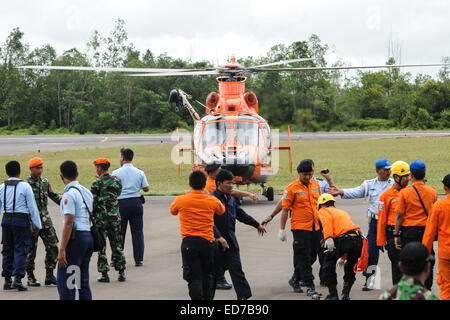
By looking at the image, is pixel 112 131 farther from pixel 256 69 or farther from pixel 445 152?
pixel 256 69

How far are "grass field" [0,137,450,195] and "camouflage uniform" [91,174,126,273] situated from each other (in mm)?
12444

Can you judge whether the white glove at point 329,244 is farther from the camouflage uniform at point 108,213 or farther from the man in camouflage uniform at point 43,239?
the man in camouflage uniform at point 43,239

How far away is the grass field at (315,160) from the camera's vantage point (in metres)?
25.8

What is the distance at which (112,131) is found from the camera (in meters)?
74.9

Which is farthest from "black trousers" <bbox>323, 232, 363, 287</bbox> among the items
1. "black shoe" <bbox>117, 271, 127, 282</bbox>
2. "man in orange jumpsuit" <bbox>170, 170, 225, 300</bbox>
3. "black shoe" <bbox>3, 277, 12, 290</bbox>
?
"black shoe" <bbox>3, 277, 12, 290</bbox>

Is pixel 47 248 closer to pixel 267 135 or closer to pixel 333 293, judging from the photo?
pixel 333 293

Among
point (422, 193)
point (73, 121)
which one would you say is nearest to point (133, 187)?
point (422, 193)

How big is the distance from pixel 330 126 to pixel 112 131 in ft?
158

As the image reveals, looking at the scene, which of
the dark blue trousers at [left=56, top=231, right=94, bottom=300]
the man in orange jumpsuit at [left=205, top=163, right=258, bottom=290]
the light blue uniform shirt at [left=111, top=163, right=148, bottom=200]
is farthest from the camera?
the light blue uniform shirt at [left=111, top=163, right=148, bottom=200]

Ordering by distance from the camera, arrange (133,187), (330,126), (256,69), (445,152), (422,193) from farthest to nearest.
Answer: (445,152) < (330,126) < (256,69) < (133,187) < (422,193)

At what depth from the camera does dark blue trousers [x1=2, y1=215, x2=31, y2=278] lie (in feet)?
29.0

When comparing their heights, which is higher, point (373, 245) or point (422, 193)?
point (422, 193)

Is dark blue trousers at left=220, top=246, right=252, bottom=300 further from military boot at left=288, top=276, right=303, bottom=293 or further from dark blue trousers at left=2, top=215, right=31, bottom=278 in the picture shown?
dark blue trousers at left=2, top=215, right=31, bottom=278

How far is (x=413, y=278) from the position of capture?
4.18 metres
